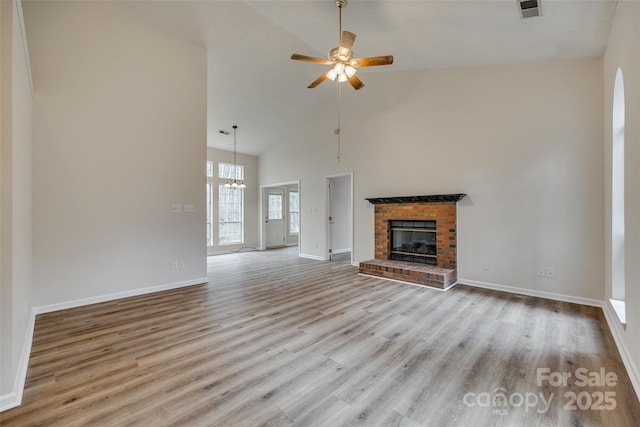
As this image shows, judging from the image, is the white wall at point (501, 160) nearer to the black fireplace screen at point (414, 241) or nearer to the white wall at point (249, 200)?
the black fireplace screen at point (414, 241)

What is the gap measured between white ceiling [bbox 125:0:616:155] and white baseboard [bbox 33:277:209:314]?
3.87 meters

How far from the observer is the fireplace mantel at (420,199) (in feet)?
14.9

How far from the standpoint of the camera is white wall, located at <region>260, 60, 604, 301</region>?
3.61 metres

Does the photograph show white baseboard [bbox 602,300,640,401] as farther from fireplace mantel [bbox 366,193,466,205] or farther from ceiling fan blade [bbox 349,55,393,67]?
ceiling fan blade [bbox 349,55,393,67]

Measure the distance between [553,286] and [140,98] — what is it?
6.43 m

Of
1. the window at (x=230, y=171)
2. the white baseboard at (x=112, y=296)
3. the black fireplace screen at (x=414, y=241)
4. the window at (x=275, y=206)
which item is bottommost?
the white baseboard at (x=112, y=296)

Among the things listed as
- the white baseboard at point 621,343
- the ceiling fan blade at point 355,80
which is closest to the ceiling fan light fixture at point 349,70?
the ceiling fan blade at point 355,80

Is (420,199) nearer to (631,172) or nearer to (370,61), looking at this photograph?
(370,61)

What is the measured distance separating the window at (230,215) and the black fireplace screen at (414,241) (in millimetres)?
5173

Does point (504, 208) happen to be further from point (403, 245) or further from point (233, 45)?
point (233, 45)

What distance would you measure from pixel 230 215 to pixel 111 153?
4896 millimetres

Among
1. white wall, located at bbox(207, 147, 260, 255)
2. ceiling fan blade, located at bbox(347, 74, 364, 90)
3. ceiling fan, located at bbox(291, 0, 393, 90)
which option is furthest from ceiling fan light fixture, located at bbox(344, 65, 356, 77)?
white wall, located at bbox(207, 147, 260, 255)

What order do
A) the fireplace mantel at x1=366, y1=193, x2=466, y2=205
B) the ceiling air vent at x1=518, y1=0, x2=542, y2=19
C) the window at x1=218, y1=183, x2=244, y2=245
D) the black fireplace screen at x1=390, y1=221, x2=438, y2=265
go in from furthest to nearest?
the window at x1=218, y1=183, x2=244, y2=245 < the black fireplace screen at x1=390, y1=221, x2=438, y2=265 < the fireplace mantel at x1=366, y1=193, x2=466, y2=205 < the ceiling air vent at x1=518, y1=0, x2=542, y2=19

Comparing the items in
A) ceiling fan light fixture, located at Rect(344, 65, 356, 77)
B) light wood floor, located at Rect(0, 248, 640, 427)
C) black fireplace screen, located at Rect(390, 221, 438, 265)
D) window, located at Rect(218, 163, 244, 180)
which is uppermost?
ceiling fan light fixture, located at Rect(344, 65, 356, 77)
